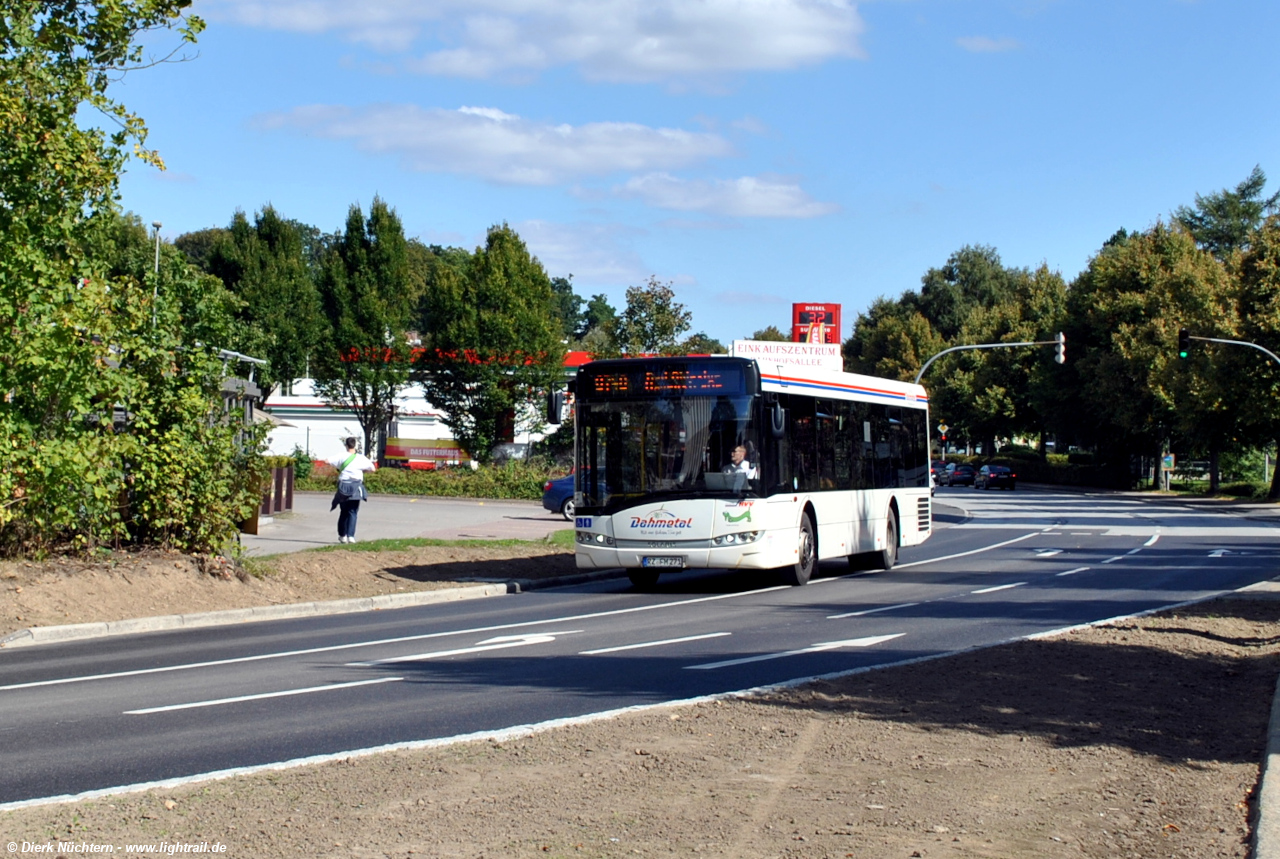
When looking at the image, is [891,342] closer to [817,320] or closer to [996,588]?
[817,320]

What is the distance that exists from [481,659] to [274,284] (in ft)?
206

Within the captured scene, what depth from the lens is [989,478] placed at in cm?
7319

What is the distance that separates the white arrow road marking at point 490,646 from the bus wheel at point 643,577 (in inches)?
210

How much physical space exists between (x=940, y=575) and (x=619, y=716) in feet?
43.9

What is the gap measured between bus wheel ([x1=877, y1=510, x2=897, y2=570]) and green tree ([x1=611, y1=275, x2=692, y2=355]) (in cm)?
2444

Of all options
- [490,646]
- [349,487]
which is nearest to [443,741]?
[490,646]

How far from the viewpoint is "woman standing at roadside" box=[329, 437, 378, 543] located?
70.4 ft

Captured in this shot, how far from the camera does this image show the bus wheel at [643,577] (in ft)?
61.7

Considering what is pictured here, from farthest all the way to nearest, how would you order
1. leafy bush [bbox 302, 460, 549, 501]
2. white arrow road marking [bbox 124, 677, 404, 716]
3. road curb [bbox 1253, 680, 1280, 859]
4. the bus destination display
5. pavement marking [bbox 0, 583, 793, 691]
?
leafy bush [bbox 302, 460, 549, 501] < the bus destination display < pavement marking [bbox 0, 583, 793, 691] < white arrow road marking [bbox 124, 677, 404, 716] < road curb [bbox 1253, 680, 1280, 859]

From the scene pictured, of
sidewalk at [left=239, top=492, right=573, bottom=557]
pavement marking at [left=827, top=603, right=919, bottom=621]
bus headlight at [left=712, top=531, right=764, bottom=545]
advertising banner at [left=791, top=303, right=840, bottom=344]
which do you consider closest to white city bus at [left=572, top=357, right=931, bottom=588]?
bus headlight at [left=712, top=531, right=764, bottom=545]

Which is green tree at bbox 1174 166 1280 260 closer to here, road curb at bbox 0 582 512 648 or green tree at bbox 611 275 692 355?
green tree at bbox 611 275 692 355

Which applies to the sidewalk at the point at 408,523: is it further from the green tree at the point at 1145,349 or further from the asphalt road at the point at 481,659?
the green tree at the point at 1145,349

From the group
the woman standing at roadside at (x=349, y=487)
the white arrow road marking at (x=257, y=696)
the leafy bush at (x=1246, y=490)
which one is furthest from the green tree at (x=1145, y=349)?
the white arrow road marking at (x=257, y=696)

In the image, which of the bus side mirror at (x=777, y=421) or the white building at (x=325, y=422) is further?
the white building at (x=325, y=422)
